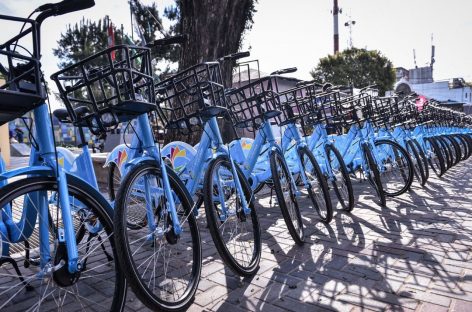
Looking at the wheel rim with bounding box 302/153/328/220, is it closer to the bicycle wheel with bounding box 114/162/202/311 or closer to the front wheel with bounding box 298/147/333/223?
the front wheel with bounding box 298/147/333/223

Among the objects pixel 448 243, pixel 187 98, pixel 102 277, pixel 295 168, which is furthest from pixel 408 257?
pixel 187 98

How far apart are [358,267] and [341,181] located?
6.05ft

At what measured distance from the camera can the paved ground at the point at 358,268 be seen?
2.28m

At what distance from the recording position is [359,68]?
30031mm

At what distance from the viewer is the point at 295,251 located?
321cm

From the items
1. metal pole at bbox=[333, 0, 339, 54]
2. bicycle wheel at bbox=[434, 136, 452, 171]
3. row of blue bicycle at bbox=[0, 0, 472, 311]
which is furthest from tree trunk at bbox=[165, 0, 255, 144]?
metal pole at bbox=[333, 0, 339, 54]

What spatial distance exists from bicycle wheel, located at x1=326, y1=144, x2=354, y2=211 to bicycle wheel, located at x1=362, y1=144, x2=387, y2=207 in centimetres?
36

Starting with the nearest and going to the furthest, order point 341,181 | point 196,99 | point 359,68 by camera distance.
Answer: point 196,99 → point 341,181 → point 359,68

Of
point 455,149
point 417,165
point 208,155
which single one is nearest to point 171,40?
point 208,155

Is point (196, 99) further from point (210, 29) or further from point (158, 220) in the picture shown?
point (210, 29)

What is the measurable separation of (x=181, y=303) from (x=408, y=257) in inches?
73.1

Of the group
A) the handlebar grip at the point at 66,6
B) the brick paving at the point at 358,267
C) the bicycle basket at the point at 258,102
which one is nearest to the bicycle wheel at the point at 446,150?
the brick paving at the point at 358,267

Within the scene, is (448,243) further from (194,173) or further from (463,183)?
(463,183)

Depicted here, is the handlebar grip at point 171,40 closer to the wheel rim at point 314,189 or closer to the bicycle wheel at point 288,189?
the bicycle wheel at point 288,189
